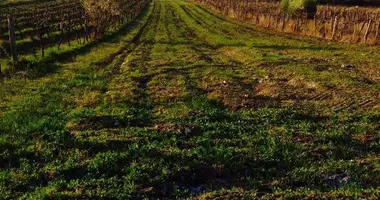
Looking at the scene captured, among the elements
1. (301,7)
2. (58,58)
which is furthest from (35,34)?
(301,7)

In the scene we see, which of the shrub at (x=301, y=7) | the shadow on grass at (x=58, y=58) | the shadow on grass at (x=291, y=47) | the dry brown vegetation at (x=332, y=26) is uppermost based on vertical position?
the shrub at (x=301, y=7)

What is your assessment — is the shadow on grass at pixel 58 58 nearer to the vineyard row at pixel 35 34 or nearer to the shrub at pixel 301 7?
the vineyard row at pixel 35 34

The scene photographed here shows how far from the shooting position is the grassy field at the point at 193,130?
341 inches

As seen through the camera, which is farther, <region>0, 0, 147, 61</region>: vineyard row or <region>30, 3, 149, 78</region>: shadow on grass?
<region>0, 0, 147, 61</region>: vineyard row

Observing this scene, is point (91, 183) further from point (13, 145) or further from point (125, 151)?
point (13, 145)

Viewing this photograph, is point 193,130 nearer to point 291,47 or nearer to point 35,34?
point 291,47

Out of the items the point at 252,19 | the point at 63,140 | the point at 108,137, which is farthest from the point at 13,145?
the point at 252,19

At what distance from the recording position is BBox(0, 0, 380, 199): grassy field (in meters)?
8.66

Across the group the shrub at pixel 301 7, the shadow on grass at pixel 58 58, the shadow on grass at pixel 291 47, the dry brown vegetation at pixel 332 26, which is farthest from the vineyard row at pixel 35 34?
the shrub at pixel 301 7

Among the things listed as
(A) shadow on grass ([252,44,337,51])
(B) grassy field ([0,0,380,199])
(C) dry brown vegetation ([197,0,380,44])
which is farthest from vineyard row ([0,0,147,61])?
→ (C) dry brown vegetation ([197,0,380,44])

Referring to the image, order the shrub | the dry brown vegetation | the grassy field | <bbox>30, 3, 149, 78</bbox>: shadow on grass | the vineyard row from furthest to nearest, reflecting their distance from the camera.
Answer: the shrub, the dry brown vegetation, the vineyard row, <bbox>30, 3, 149, 78</bbox>: shadow on grass, the grassy field

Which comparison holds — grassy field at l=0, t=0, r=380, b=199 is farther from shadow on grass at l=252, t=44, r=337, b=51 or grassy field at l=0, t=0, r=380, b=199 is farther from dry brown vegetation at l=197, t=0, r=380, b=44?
dry brown vegetation at l=197, t=0, r=380, b=44

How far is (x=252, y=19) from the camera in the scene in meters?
48.3

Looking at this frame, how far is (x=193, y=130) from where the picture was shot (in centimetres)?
1166
